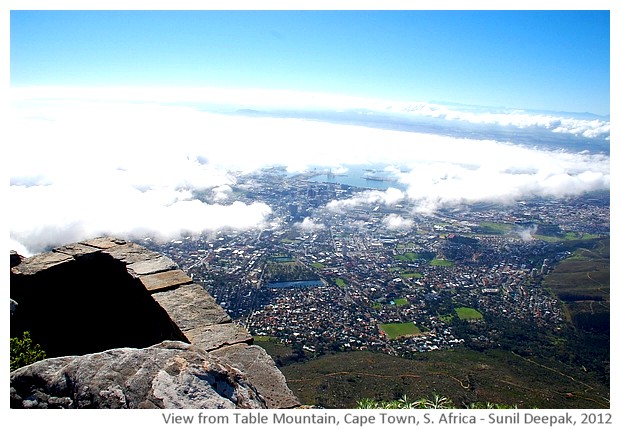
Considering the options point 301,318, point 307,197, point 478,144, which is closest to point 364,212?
point 307,197

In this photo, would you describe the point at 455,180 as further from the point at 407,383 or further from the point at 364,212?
the point at 407,383

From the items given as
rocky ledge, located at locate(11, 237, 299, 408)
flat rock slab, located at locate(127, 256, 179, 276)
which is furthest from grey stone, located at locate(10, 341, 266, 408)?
Answer: flat rock slab, located at locate(127, 256, 179, 276)

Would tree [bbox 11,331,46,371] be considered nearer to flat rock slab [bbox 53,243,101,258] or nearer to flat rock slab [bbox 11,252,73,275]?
flat rock slab [bbox 11,252,73,275]

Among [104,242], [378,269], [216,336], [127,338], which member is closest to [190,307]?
[216,336]

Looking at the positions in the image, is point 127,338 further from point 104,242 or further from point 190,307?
point 104,242

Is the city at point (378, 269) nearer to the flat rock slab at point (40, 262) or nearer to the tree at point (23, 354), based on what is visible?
the flat rock slab at point (40, 262)
